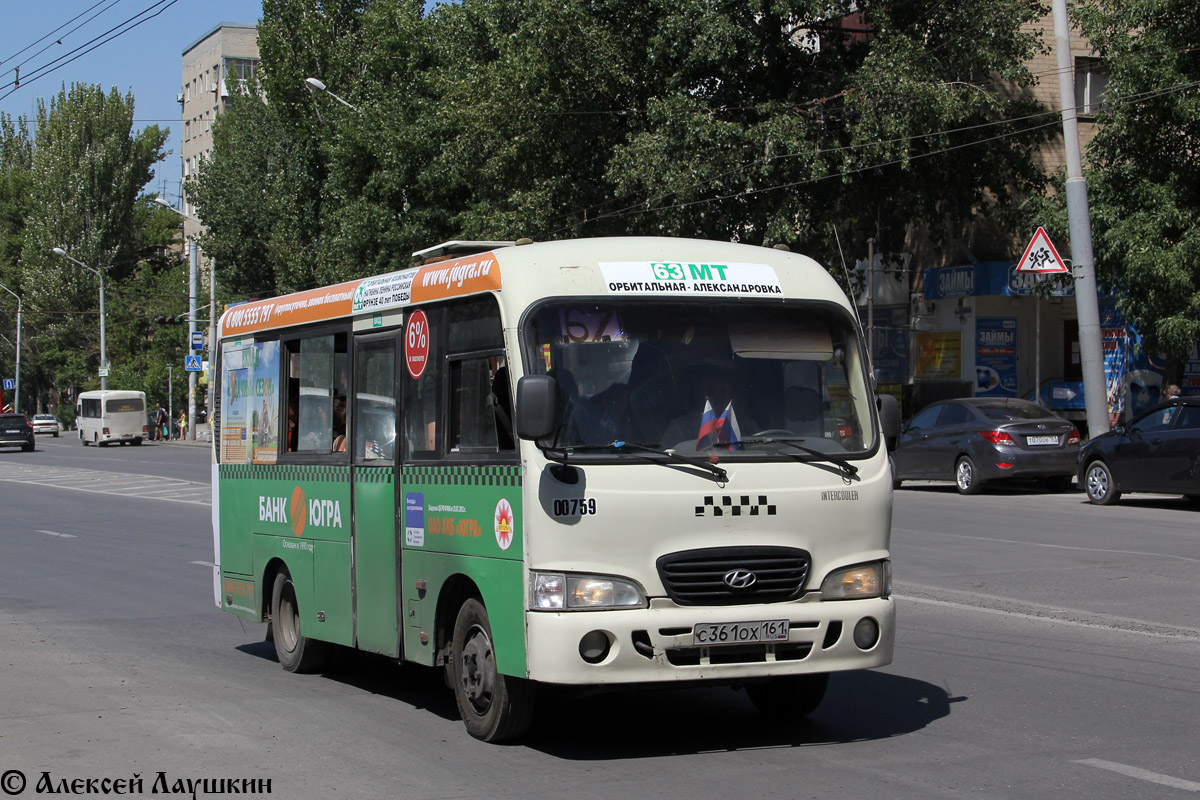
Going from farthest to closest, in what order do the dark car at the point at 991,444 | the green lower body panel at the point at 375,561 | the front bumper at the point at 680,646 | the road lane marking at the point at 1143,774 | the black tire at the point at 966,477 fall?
1. the black tire at the point at 966,477
2. the dark car at the point at 991,444
3. the green lower body panel at the point at 375,561
4. the front bumper at the point at 680,646
5. the road lane marking at the point at 1143,774

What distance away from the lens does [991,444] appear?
2266cm

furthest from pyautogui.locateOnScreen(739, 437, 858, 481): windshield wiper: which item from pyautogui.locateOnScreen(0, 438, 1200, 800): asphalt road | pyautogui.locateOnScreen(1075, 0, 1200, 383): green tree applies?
pyautogui.locateOnScreen(1075, 0, 1200, 383): green tree

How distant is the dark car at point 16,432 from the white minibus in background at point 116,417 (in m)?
4.54

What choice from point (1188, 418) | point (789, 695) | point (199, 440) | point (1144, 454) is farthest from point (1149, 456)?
point (199, 440)

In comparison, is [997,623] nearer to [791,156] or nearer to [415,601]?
[415,601]

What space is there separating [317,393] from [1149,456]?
46.6 feet

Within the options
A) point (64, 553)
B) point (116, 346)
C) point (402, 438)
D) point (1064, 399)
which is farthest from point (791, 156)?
point (116, 346)

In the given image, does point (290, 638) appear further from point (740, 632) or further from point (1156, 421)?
point (1156, 421)

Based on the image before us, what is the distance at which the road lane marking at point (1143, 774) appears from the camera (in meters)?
5.88

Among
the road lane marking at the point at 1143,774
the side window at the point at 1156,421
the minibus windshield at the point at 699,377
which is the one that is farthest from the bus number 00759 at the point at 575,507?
the side window at the point at 1156,421

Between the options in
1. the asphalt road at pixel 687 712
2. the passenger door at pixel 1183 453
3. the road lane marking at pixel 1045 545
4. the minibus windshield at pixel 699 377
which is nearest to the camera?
the asphalt road at pixel 687 712

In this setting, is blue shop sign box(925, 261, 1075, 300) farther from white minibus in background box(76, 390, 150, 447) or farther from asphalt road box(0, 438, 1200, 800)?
white minibus in background box(76, 390, 150, 447)

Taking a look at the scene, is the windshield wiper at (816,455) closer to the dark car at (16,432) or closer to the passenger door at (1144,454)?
the passenger door at (1144,454)

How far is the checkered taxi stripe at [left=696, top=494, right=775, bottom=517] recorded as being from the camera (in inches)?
255
